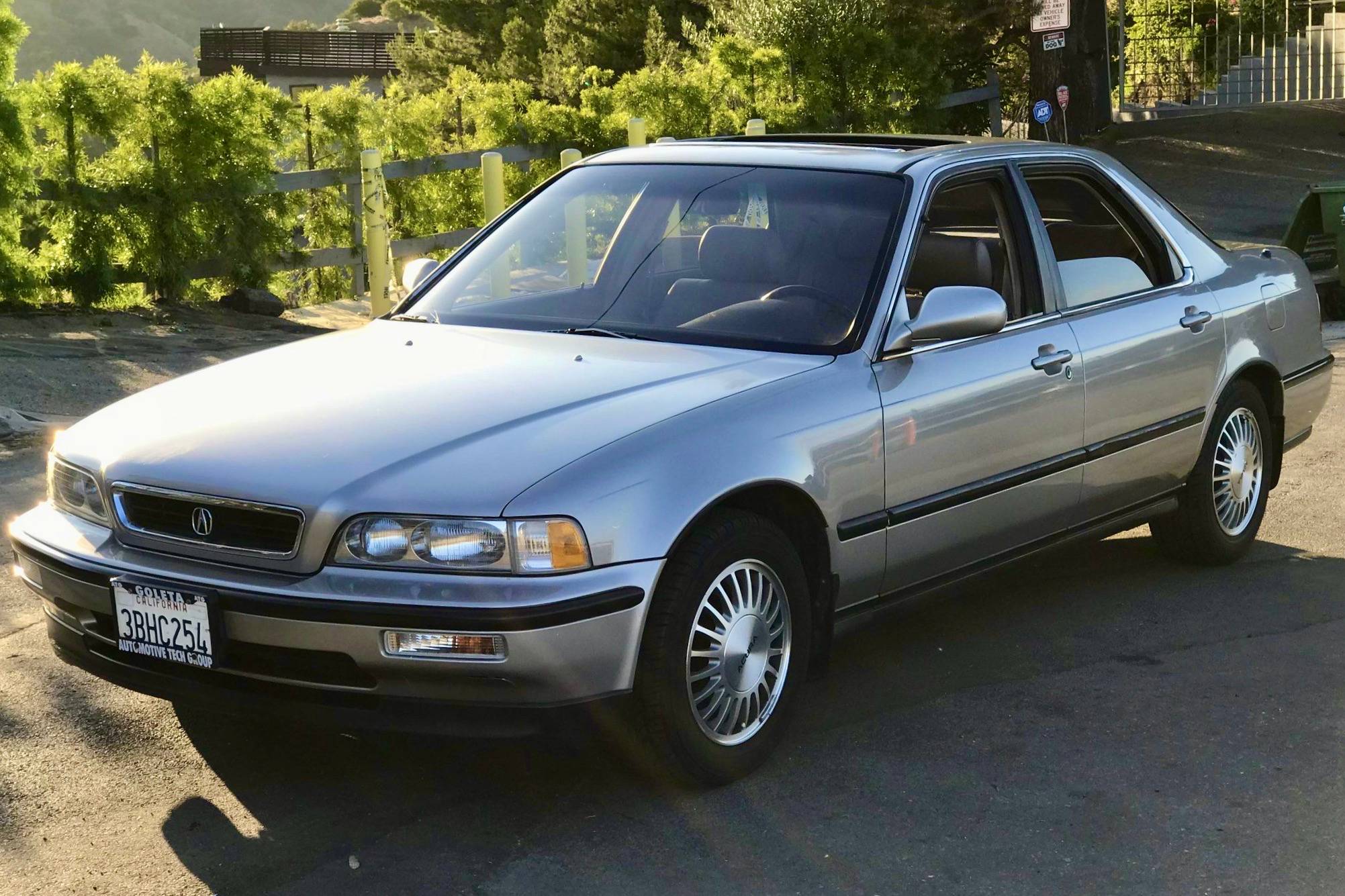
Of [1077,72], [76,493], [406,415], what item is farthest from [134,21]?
[406,415]

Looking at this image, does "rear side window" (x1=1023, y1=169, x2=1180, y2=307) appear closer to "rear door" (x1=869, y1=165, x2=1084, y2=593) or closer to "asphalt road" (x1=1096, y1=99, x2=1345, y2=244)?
"rear door" (x1=869, y1=165, x2=1084, y2=593)

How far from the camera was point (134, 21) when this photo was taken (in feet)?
524

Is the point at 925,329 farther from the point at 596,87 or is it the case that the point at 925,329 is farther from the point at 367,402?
the point at 596,87

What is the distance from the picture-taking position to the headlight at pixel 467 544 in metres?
3.60

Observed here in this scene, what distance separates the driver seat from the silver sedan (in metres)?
0.01

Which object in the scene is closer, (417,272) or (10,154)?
(417,272)

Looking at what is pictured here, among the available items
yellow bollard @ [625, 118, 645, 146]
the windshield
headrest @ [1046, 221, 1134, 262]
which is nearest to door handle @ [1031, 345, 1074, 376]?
headrest @ [1046, 221, 1134, 262]

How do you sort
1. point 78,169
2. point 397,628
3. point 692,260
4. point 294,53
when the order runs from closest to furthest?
point 397,628, point 692,260, point 78,169, point 294,53

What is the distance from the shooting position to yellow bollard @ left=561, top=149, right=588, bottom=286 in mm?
5246

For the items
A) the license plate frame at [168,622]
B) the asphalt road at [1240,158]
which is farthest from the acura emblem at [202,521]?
the asphalt road at [1240,158]

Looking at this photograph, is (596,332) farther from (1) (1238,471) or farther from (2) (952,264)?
(1) (1238,471)

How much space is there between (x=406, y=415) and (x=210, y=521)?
545mm

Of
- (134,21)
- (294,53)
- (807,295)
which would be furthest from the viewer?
(134,21)

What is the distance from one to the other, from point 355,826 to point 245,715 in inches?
15.5
